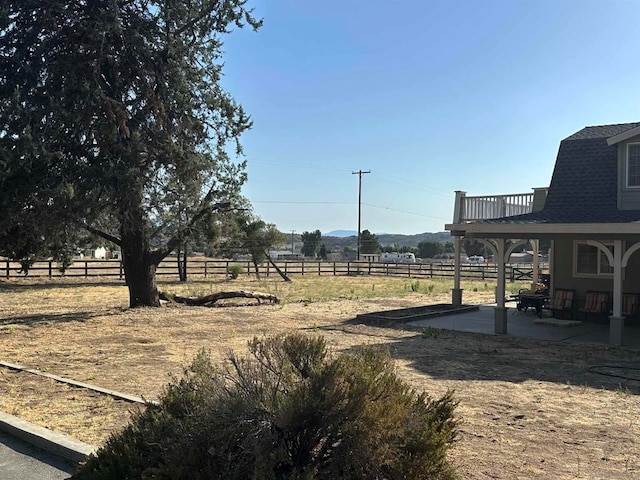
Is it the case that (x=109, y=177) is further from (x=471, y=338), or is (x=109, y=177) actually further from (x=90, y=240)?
(x=471, y=338)

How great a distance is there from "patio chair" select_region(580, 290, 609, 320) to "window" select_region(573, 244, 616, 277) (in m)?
0.54

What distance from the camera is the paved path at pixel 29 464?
4527 mm

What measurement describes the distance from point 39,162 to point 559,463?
458 inches

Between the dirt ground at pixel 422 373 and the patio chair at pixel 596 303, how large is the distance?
3253mm

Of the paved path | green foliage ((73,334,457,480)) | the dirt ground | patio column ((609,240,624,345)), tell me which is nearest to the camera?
green foliage ((73,334,457,480))

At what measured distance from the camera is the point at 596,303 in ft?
46.0

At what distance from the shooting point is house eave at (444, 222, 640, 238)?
1072cm

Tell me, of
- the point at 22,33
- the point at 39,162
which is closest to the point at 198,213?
the point at 39,162

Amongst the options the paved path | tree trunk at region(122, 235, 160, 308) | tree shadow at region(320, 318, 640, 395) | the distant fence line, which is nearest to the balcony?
tree shadow at region(320, 318, 640, 395)

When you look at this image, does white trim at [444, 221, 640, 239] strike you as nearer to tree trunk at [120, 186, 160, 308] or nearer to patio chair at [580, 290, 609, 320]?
patio chair at [580, 290, 609, 320]

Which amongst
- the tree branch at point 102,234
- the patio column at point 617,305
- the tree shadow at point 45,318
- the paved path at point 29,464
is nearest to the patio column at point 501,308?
the patio column at point 617,305

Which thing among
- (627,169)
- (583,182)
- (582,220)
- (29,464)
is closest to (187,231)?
(582,220)

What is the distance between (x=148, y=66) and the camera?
1412 cm

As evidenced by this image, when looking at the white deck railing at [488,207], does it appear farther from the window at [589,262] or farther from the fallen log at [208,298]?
the fallen log at [208,298]
